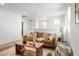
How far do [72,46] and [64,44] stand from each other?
132mm

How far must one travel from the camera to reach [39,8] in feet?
4.95

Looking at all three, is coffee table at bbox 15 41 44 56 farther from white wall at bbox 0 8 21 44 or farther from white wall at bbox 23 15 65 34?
white wall at bbox 23 15 65 34

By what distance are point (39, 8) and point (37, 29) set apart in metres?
0.34

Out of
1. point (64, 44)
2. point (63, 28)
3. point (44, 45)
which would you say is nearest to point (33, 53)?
point (44, 45)

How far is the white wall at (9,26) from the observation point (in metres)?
1.51

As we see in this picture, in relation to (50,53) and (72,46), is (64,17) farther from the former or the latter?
(50,53)

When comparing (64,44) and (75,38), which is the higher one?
(75,38)

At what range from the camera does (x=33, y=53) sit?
5.05 ft

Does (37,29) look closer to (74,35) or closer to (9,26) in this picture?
(9,26)

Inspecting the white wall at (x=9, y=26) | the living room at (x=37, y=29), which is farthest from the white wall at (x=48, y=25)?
the white wall at (x=9, y=26)

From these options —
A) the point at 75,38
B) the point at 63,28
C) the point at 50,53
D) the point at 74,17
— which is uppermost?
the point at 74,17

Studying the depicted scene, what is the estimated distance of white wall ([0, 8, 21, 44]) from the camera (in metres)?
1.51

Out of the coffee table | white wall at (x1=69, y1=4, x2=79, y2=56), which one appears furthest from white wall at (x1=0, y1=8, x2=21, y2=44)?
white wall at (x1=69, y1=4, x2=79, y2=56)

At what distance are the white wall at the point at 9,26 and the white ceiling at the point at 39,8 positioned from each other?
9 centimetres
